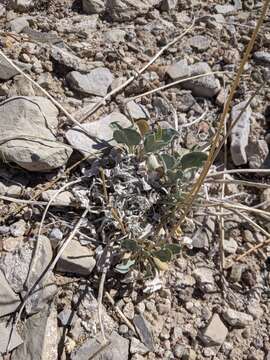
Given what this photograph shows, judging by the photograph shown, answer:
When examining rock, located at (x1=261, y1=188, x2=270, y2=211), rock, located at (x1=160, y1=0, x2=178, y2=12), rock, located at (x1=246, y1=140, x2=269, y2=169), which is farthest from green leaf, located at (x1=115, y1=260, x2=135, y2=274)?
rock, located at (x1=160, y1=0, x2=178, y2=12)

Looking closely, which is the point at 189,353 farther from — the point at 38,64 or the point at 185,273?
the point at 38,64

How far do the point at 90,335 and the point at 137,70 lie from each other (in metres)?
1.23

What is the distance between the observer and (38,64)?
2238mm

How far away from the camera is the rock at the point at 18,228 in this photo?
1.79 metres

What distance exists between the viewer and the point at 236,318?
1784 millimetres

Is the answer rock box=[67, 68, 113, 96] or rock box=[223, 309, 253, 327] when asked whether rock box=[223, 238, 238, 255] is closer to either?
rock box=[223, 309, 253, 327]

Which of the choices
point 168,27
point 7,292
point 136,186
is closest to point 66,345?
point 7,292

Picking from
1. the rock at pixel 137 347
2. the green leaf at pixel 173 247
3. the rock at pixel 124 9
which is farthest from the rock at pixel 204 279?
the rock at pixel 124 9

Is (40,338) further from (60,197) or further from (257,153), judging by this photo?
(257,153)

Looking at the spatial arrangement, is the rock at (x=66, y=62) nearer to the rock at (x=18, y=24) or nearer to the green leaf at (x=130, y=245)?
the rock at (x=18, y=24)

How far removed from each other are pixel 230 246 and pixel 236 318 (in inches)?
11.6

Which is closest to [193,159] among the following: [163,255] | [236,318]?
[163,255]

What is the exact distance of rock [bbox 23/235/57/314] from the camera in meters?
1.66

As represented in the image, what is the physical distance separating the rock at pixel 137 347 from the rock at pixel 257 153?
3.02ft
